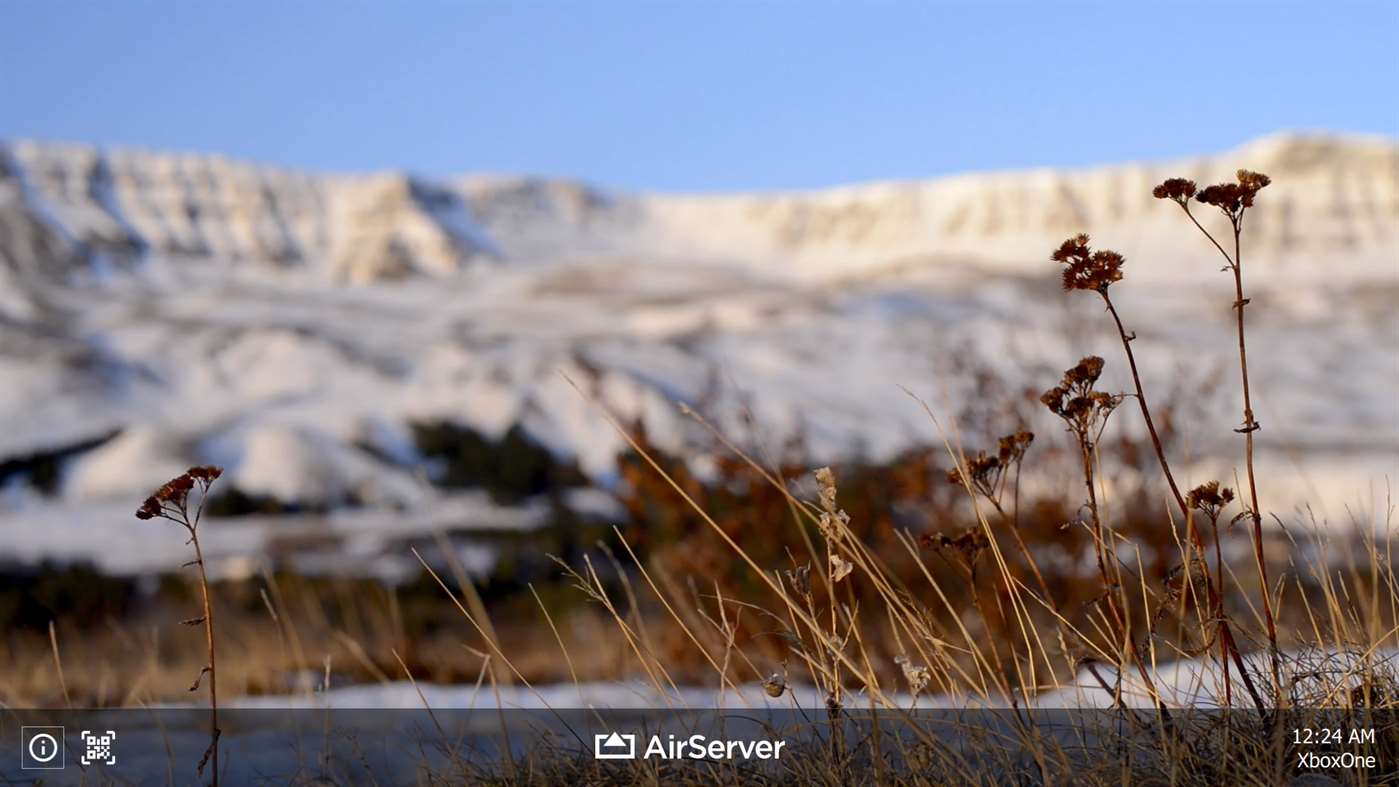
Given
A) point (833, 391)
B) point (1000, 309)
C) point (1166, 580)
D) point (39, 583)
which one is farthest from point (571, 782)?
point (1000, 309)

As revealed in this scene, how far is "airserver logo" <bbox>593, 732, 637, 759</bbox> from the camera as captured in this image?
1.83 m

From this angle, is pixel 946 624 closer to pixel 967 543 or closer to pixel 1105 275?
pixel 967 543

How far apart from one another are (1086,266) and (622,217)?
52.7m

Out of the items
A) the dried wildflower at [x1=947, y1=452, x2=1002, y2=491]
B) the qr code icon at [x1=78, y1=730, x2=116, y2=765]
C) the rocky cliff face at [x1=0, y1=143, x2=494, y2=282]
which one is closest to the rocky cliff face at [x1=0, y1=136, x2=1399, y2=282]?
the rocky cliff face at [x1=0, y1=143, x2=494, y2=282]

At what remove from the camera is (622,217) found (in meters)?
53.4

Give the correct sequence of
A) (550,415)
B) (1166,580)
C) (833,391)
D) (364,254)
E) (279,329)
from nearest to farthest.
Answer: (1166,580) < (550,415) < (833,391) < (279,329) < (364,254)

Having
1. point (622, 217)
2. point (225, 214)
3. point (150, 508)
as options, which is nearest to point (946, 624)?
point (150, 508)

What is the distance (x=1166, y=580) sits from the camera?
163 cm

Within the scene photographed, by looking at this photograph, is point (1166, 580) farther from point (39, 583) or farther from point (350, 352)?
point (350, 352)

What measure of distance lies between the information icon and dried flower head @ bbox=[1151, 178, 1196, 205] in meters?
2.13

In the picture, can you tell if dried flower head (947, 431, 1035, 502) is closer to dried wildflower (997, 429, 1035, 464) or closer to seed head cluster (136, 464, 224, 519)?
dried wildflower (997, 429, 1035, 464)

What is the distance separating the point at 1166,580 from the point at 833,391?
2139cm

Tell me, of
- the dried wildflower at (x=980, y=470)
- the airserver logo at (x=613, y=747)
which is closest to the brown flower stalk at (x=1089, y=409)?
the dried wildflower at (x=980, y=470)

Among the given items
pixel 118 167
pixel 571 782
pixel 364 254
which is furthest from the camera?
pixel 118 167
